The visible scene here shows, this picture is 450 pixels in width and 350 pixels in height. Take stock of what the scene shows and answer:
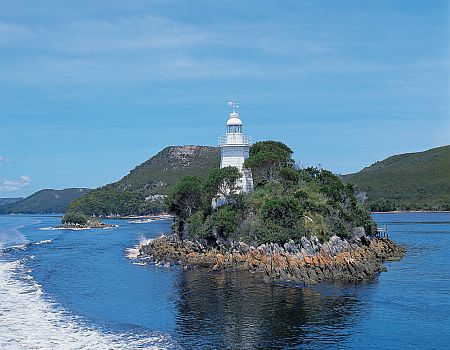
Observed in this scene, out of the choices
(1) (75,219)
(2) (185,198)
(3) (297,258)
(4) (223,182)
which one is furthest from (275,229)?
(1) (75,219)

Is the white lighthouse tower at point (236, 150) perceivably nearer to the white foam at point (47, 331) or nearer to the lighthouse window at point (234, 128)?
the lighthouse window at point (234, 128)

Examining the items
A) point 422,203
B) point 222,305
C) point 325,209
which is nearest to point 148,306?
point 222,305

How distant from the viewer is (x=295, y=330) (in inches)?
1314

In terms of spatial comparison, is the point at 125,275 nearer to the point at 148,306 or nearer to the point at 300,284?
the point at 148,306

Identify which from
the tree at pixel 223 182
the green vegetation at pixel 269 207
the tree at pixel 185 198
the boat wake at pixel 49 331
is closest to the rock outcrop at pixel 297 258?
the green vegetation at pixel 269 207

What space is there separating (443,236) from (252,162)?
42980 mm

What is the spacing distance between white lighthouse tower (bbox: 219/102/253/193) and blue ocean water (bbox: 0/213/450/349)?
54.7 ft

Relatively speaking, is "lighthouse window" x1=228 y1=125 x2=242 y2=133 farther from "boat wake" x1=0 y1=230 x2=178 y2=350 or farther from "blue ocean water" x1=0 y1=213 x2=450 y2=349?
"boat wake" x1=0 y1=230 x2=178 y2=350

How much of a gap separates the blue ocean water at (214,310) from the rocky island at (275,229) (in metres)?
3.33

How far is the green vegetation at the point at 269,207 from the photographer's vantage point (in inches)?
2277

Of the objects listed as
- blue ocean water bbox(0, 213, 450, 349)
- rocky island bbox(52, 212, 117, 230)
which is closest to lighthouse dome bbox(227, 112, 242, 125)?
blue ocean water bbox(0, 213, 450, 349)

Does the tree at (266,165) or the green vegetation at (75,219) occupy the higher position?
the tree at (266,165)

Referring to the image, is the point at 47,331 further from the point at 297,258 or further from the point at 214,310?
the point at 297,258

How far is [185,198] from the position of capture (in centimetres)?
7575
